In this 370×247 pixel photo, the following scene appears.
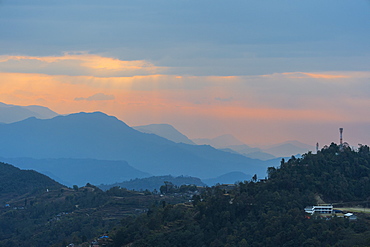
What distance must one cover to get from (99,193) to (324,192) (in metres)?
45.8

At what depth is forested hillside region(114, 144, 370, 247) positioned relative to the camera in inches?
1642

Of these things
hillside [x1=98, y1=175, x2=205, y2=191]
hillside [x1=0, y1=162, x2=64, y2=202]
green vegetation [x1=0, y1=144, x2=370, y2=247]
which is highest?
hillside [x1=98, y1=175, x2=205, y2=191]

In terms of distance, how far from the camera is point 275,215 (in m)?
45.4

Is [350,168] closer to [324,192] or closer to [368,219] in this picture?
[324,192]

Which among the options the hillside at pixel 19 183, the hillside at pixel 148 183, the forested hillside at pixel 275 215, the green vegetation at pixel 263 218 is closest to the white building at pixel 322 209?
the forested hillside at pixel 275 215

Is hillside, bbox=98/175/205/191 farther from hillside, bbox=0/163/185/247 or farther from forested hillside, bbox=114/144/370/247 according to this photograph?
forested hillside, bbox=114/144/370/247

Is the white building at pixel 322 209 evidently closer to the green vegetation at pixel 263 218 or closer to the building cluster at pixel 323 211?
the building cluster at pixel 323 211

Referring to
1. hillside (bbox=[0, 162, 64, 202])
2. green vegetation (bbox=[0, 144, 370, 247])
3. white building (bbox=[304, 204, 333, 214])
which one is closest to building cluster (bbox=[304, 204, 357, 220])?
white building (bbox=[304, 204, 333, 214])

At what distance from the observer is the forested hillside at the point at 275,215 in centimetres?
4172

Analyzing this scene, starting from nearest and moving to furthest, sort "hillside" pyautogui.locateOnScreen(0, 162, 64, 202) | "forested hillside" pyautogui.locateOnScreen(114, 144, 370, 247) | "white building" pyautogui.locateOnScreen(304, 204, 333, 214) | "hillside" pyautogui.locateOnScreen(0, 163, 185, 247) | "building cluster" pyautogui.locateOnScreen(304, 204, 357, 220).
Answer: "forested hillside" pyautogui.locateOnScreen(114, 144, 370, 247), "building cluster" pyautogui.locateOnScreen(304, 204, 357, 220), "white building" pyautogui.locateOnScreen(304, 204, 333, 214), "hillside" pyautogui.locateOnScreen(0, 163, 185, 247), "hillside" pyautogui.locateOnScreen(0, 162, 64, 202)

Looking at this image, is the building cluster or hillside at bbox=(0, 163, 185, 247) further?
A: hillside at bbox=(0, 163, 185, 247)

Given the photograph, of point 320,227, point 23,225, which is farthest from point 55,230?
point 320,227

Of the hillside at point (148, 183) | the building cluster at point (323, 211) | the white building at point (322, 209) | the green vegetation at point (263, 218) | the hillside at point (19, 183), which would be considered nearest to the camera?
the green vegetation at point (263, 218)

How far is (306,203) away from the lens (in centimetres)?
4825
